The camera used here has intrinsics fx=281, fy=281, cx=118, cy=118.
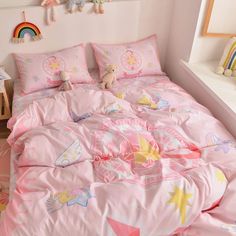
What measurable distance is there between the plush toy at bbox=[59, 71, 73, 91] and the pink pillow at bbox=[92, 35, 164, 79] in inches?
10.1

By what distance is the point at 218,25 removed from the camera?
6.24 ft

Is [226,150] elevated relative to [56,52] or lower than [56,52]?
lower

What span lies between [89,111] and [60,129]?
24cm

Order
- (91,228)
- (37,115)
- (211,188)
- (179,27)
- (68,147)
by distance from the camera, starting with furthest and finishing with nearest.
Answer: (179,27) → (37,115) → (68,147) → (211,188) → (91,228)

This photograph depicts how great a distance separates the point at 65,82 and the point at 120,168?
81 cm

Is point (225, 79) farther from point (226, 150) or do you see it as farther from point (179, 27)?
point (226, 150)

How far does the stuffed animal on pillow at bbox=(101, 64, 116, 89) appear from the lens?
1845 millimetres

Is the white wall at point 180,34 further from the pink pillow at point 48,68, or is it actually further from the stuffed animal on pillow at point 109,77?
the pink pillow at point 48,68

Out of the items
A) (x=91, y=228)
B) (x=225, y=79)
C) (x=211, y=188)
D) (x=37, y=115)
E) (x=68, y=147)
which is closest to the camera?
(x=91, y=228)

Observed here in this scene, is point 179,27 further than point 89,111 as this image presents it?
Yes

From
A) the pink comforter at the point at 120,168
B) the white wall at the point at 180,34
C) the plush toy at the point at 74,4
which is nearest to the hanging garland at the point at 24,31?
the plush toy at the point at 74,4

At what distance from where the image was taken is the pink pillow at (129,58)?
1.96 m

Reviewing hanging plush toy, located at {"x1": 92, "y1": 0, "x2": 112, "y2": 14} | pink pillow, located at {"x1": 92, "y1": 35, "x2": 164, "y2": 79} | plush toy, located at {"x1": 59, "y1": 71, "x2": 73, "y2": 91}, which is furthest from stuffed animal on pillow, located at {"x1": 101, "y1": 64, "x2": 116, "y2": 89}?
hanging plush toy, located at {"x1": 92, "y1": 0, "x2": 112, "y2": 14}

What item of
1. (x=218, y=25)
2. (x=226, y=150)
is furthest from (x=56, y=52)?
(x=226, y=150)
